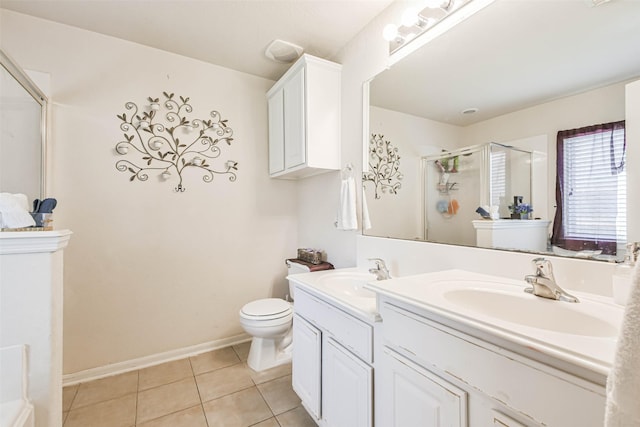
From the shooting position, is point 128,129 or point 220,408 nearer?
point 220,408

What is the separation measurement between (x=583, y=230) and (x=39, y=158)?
2773mm

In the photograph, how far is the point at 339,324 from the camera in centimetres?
117

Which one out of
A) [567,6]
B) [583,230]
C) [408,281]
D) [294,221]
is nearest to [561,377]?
[408,281]

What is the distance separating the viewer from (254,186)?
248 cm

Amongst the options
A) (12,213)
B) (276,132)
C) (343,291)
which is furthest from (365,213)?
(12,213)

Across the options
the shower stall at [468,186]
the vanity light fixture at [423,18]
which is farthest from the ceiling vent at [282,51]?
the shower stall at [468,186]

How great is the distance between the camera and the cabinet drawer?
1026 millimetres

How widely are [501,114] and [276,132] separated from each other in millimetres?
1685

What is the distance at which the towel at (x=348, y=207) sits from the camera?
71.2 inches

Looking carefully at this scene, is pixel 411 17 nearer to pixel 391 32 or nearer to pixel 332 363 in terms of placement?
pixel 391 32

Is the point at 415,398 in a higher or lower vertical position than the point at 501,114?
lower

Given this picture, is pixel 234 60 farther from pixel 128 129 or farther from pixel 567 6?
pixel 567 6

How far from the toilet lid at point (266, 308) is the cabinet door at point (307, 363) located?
0.46 meters

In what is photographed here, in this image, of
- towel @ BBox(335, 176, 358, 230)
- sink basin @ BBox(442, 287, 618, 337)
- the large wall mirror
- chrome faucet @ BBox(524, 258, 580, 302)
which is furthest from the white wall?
chrome faucet @ BBox(524, 258, 580, 302)
